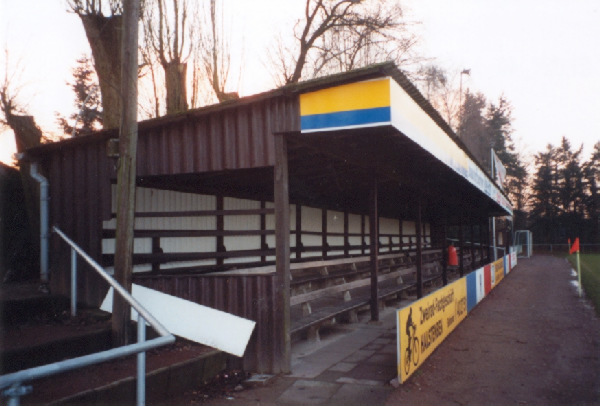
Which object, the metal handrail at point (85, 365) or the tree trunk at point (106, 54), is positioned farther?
the tree trunk at point (106, 54)

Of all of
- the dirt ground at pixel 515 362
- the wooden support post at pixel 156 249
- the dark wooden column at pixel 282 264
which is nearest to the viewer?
the dirt ground at pixel 515 362

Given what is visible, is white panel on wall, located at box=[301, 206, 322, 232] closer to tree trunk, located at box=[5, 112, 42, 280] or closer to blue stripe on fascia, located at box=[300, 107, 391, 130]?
tree trunk, located at box=[5, 112, 42, 280]

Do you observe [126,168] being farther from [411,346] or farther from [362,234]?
[362,234]

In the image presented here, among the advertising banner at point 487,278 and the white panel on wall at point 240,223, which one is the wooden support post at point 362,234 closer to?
the advertising banner at point 487,278

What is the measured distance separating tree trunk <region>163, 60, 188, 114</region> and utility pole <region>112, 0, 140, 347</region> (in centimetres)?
832

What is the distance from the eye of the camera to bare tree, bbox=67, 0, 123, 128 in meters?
10.3

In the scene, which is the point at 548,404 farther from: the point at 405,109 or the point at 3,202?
the point at 3,202

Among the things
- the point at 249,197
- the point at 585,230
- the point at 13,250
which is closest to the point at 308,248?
the point at 249,197

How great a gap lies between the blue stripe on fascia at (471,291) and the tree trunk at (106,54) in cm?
786

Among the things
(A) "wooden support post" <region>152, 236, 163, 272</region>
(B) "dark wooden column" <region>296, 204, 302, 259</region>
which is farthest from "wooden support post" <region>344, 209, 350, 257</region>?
(A) "wooden support post" <region>152, 236, 163, 272</region>

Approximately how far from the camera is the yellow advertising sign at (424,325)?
18.3ft

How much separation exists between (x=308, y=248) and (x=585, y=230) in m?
50.3

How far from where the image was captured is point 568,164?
60344mm

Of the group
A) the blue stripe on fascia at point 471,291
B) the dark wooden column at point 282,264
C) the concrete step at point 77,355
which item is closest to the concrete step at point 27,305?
the concrete step at point 77,355
